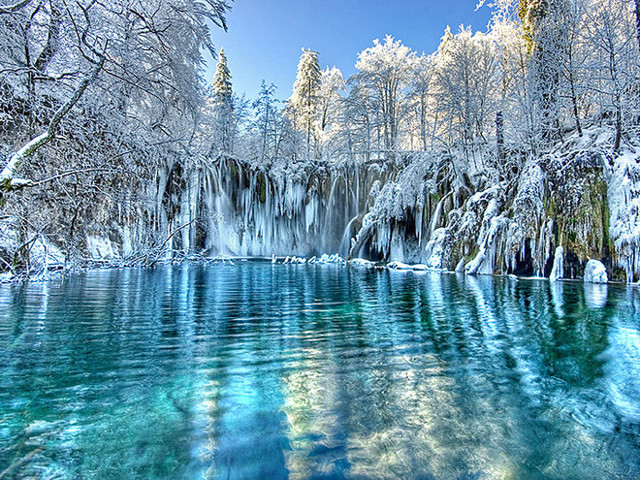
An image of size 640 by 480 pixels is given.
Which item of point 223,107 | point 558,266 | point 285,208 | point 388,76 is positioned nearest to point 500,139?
point 558,266

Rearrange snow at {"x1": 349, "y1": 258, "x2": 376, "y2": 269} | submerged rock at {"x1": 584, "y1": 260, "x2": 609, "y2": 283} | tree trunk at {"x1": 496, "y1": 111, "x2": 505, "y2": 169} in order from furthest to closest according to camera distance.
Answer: snow at {"x1": 349, "y1": 258, "x2": 376, "y2": 269}, tree trunk at {"x1": 496, "y1": 111, "x2": 505, "y2": 169}, submerged rock at {"x1": 584, "y1": 260, "x2": 609, "y2": 283}

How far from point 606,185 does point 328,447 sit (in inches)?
473

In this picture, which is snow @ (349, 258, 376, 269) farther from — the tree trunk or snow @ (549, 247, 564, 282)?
snow @ (549, 247, 564, 282)

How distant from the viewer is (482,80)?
18.3m

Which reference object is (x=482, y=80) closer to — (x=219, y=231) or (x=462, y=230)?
(x=462, y=230)

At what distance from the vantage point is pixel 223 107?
30.5 metres

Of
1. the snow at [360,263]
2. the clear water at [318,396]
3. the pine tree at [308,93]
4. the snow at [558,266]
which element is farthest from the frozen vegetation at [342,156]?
the pine tree at [308,93]

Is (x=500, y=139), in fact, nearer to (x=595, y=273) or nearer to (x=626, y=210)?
(x=626, y=210)

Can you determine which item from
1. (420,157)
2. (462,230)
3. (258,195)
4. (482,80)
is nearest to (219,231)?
(258,195)

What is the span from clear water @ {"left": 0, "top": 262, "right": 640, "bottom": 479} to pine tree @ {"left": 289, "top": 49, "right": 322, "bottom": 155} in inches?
1275

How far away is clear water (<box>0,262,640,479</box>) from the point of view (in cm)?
165

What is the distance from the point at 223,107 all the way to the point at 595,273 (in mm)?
29284

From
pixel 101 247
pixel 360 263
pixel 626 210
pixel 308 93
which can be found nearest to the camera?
pixel 626 210

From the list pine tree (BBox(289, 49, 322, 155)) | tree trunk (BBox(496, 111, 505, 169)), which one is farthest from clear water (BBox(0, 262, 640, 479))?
pine tree (BBox(289, 49, 322, 155))
